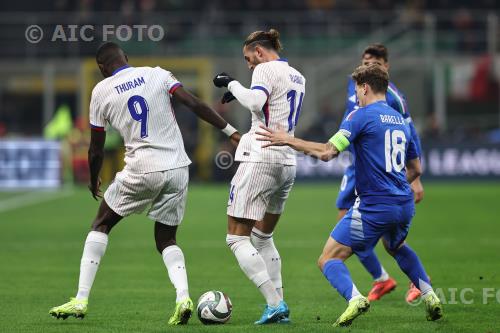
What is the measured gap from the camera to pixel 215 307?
8.36 m

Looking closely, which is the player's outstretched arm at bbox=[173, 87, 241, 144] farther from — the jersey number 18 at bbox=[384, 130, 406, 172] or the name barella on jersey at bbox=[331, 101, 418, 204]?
the jersey number 18 at bbox=[384, 130, 406, 172]

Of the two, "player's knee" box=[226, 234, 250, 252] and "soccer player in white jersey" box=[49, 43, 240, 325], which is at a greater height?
"soccer player in white jersey" box=[49, 43, 240, 325]

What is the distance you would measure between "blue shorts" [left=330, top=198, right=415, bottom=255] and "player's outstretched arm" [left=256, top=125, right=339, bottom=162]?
0.62m

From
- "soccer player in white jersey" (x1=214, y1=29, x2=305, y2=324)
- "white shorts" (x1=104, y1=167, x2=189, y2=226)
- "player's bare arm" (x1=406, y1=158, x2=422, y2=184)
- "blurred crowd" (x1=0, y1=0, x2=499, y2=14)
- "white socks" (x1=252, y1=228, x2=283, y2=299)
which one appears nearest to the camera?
"soccer player in white jersey" (x1=214, y1=29, x2=305, y2=324)

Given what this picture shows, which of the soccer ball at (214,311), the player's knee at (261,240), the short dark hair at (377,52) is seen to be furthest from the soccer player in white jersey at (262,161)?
the short dark hair at (377,52)

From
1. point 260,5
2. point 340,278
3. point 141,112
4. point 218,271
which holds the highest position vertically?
point 260,5

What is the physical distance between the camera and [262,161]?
8.27 metres

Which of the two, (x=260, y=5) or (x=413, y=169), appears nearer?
(x=413, y=169)

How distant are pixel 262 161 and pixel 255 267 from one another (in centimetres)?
83

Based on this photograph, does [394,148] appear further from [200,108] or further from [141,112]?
[141,112]

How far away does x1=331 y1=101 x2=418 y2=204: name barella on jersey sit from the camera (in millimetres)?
7902

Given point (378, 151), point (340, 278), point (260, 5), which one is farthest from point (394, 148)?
point (260, 5)

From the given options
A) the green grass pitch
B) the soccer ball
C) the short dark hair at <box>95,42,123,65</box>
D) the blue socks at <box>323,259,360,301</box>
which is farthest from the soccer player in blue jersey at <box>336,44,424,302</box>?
the short dark hair at <box>95,42,123,65</box>

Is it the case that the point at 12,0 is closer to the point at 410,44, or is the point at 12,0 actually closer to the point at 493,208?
the point at 410,44
